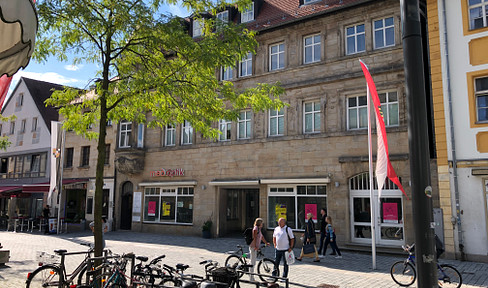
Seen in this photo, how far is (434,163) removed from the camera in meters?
14.3

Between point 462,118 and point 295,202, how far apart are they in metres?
7.48

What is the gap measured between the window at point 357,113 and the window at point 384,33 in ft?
7.63

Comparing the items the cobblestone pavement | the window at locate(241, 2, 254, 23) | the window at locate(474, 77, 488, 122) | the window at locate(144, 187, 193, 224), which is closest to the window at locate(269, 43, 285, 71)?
the window at locate(241, 2, 254, 23)

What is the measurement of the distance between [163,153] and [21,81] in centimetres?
2206

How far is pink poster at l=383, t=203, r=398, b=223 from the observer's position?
1505 centimetres

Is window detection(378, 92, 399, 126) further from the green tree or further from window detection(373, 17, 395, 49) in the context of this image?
the green tree

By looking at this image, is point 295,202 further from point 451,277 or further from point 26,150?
point 26,150

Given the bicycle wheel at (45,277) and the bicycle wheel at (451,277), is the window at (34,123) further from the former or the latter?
the bicycle wheel at (451,277)

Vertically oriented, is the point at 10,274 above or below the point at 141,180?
below

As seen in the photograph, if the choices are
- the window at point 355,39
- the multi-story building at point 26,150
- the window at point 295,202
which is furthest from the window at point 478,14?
the multi-story building at point 26,150

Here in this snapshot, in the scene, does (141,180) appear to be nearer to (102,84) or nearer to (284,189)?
(284,189)

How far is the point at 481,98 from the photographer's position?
13.5m

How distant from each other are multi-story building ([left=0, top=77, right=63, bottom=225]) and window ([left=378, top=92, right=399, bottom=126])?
26.3 m

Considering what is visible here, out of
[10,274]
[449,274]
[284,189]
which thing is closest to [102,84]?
[10,274]
